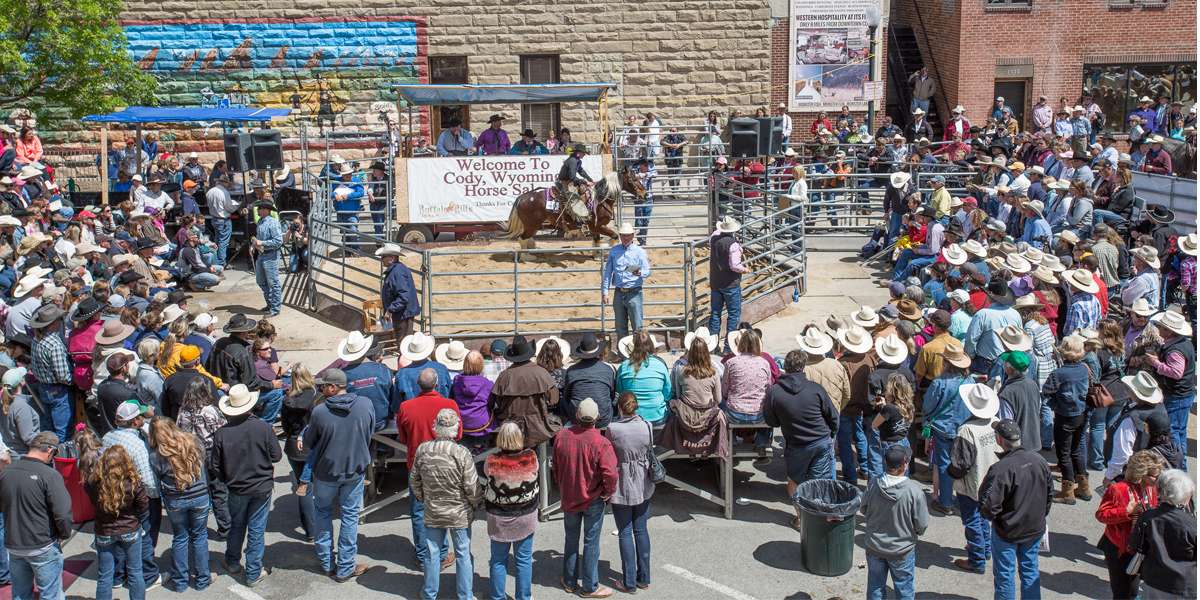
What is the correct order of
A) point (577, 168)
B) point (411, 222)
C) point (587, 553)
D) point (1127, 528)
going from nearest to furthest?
point (1127, 528)
point (587, 553)
point (577, 168)
point (411, 222)

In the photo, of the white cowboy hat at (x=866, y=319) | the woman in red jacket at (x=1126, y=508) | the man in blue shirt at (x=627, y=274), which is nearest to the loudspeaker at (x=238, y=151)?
the man in blue shirt at (x=627, y=274)

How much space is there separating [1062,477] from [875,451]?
66.0 inches

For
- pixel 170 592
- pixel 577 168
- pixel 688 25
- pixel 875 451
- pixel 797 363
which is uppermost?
pixel 688 25

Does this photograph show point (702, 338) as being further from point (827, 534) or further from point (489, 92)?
point (489, 92)

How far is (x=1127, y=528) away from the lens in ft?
20.9

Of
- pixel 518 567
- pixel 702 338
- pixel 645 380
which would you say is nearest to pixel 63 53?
pixel 645 380

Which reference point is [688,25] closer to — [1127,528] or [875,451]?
[875,451]

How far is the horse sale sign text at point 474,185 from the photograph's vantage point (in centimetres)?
1786

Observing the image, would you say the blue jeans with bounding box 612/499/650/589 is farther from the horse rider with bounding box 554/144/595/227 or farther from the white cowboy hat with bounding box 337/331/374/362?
the horse rider with bounding box 554/144/595/227

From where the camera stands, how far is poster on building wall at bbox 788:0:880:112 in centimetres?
2509

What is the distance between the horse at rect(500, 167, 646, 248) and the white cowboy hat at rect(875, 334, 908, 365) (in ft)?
27.1

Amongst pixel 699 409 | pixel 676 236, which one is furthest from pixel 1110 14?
pixel 699 409

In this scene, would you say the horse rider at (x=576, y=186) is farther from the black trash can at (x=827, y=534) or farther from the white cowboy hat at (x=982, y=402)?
the white cowboy hat at (x=982, y=402)

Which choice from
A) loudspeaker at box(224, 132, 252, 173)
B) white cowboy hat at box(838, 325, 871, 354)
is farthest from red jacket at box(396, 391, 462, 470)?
Result: loudspeaker at box(224, 132, 252, 173)
